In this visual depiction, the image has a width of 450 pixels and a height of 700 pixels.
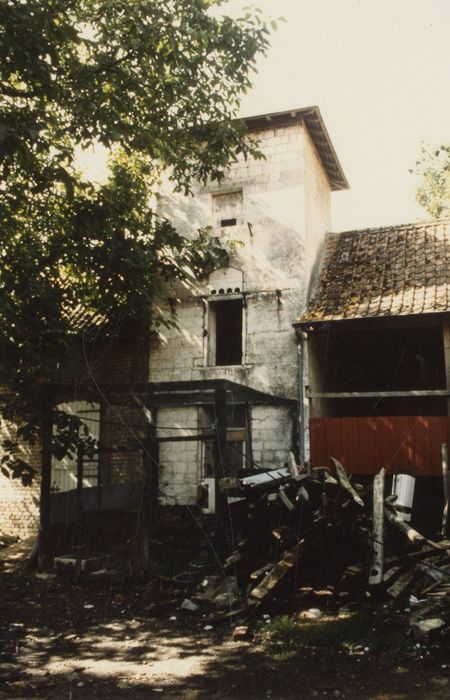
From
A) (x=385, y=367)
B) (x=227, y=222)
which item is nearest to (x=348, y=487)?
(x=385, y=367)

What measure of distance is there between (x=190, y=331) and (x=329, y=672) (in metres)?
9.33

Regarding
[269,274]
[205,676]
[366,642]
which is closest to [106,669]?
[205,676]

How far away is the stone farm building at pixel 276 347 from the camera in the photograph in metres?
11.6

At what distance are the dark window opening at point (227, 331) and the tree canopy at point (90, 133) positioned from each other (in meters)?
2.57

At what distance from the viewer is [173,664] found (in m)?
5.89

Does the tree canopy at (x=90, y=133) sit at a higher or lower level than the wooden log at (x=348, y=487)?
higher

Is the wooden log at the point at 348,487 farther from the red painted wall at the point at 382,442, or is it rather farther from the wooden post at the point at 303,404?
the wooden post at the point at 303,404

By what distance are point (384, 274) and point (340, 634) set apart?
30.2 ft

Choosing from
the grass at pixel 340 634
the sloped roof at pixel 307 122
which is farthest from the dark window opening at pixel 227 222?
the grass at pixel 340 634

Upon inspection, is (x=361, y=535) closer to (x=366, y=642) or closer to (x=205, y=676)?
(x=366, y=642)

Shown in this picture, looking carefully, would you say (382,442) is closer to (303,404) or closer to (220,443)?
(303,404)

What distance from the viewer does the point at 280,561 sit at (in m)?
7.63

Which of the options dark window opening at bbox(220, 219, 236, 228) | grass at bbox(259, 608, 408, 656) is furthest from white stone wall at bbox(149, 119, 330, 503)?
grass at bbox(259, 608, 408, 656)

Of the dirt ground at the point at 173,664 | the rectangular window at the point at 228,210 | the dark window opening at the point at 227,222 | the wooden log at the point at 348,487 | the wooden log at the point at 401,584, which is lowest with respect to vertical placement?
the dirt ground at the point at 173,664
